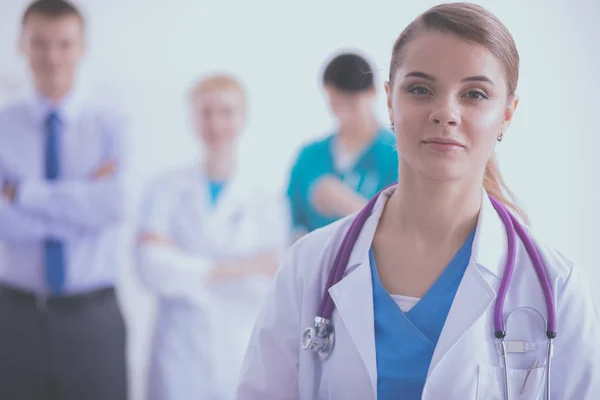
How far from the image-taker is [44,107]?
2709 millimetres

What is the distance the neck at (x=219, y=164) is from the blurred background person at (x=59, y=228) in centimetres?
49

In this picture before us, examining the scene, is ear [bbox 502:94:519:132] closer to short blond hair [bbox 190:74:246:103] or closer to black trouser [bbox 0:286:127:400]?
black trouser [bbox 0:286:127:400]

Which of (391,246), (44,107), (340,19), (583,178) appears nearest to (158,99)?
(44,107)

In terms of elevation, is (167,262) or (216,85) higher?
(216,85)

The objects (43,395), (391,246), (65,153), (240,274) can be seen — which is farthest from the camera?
(240,274)

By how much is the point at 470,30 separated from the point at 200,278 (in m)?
1.98

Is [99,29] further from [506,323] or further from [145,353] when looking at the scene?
[506,323]

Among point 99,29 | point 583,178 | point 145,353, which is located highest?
point 99,29

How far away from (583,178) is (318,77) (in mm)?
1304

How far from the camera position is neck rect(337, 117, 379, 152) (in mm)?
2670

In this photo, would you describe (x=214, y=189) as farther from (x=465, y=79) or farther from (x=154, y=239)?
(x=465, y=79)

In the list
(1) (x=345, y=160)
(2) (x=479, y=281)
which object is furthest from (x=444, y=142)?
(1) (x=345, y=160)

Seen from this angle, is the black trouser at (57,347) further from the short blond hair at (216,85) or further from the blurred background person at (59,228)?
the short blond hair at (216,85)

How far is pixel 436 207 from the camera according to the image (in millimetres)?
1150
